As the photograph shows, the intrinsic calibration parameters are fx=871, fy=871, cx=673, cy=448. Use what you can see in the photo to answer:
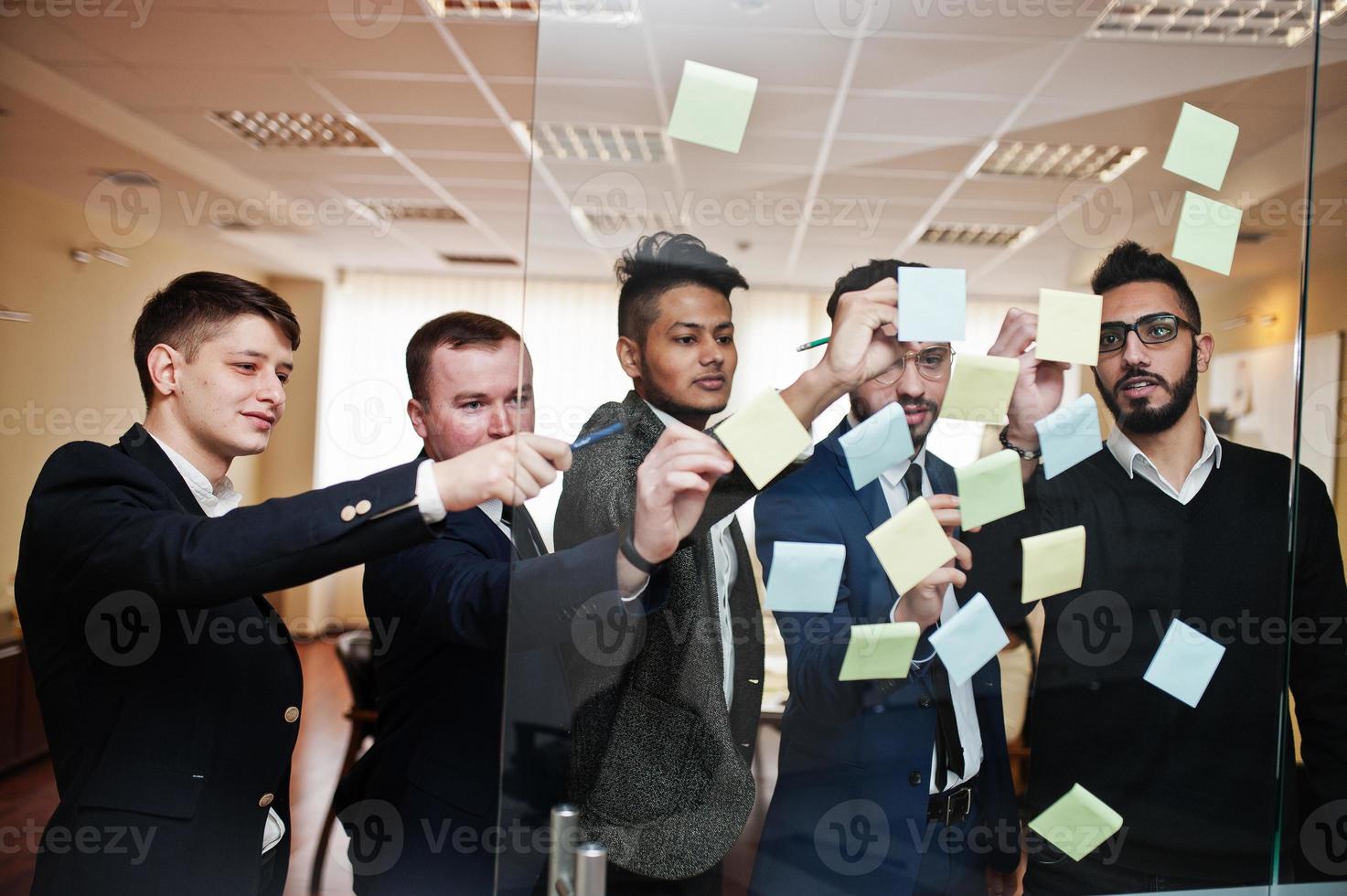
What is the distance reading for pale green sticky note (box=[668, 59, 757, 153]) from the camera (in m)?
0.98

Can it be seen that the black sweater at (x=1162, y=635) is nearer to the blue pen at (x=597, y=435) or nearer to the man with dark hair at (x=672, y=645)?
the man with dark hair at (x=672, y=645)

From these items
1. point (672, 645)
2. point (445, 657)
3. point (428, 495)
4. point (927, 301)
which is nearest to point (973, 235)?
point (927, 301)

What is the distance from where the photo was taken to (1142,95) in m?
1.08

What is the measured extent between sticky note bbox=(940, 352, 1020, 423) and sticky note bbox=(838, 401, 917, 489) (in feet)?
0.18

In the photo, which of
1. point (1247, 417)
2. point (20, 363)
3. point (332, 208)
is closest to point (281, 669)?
point (20, 363)

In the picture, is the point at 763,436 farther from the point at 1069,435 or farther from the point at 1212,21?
the point at 1212,21

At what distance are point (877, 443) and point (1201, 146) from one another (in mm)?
567

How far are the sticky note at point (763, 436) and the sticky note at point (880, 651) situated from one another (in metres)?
0.22

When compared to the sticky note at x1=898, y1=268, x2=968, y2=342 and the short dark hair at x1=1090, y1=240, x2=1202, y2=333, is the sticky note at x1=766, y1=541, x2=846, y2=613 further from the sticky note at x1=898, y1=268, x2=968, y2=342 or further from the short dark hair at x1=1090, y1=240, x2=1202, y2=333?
the short dark hair at x1=1090, y1=240, x2=1202, y2=333

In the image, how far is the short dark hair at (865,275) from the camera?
3.32 ft

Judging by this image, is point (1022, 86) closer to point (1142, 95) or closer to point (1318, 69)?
point (1142, 95)

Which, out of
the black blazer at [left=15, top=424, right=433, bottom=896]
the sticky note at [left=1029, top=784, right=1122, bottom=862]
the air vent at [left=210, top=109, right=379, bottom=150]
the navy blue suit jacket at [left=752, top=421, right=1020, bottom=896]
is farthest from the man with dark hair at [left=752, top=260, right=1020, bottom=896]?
the air vent at [left=210, top=109, right=379, bottom=150]

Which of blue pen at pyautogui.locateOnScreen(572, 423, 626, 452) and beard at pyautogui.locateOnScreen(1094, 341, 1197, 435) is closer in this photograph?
blue pen at pyautogui.locateOnScreen(572, 423, 626, 452)

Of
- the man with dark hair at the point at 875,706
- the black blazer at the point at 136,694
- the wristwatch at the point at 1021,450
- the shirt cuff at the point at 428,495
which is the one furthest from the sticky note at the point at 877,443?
the black blazer at the point at 136,694
